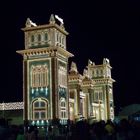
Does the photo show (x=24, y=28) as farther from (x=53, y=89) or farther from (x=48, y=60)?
(x=53, y=89)

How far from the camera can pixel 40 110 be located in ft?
161

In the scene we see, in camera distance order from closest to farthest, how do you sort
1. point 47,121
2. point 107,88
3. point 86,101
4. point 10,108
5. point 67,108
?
point 47,121, point 67,108, point 10,108, point 86,101, point 107,88

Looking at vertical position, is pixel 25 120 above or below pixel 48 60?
below

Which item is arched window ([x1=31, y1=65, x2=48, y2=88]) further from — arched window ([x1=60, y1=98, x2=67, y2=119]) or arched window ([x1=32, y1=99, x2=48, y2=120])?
arched window ([x1=60, y1=98, x2=67, y2=119])

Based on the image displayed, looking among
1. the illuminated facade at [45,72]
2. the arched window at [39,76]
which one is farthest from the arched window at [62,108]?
the arched window at [39,76]

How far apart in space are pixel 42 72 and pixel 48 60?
178 centimetres

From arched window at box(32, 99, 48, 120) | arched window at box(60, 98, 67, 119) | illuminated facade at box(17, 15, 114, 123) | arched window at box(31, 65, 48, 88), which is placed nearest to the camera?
arched window at box(32, 99, 48, 120)

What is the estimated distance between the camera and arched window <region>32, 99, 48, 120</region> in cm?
4869

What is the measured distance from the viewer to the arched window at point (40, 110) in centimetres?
4869

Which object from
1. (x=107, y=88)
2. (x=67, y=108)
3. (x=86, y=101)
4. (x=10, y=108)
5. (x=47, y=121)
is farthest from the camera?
(x=107, y=88)

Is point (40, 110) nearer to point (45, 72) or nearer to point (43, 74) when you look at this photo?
point (43, 74)

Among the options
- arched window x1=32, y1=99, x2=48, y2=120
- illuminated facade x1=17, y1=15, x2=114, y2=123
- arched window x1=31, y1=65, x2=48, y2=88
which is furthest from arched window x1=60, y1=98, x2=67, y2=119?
arched window x1=31, y1=65, x2=48, y2=88

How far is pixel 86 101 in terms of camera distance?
6925 cm

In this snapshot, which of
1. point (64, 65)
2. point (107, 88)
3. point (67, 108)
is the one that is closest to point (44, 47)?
point (64, 65)
